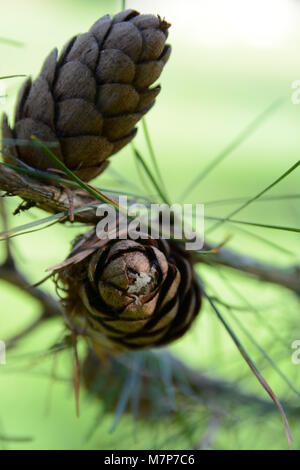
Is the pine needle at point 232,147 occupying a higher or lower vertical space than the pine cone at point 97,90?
lower

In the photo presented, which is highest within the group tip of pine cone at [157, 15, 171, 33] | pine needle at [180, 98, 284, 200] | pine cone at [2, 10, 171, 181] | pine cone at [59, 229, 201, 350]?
tip of pine cone at [157, 15, 171, 33]

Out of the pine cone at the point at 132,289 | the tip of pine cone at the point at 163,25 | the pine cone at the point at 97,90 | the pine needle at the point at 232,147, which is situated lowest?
the pine cone at the point at 132,289

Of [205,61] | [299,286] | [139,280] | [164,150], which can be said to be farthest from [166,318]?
[205,61]

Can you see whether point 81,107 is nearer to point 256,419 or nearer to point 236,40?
point 256,419

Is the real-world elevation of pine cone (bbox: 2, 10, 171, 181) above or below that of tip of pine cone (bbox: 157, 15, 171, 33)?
below

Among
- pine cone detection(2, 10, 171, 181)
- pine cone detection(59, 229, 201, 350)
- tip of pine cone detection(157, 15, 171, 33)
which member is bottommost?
pine cone detection(59, 229, 201, 350)
